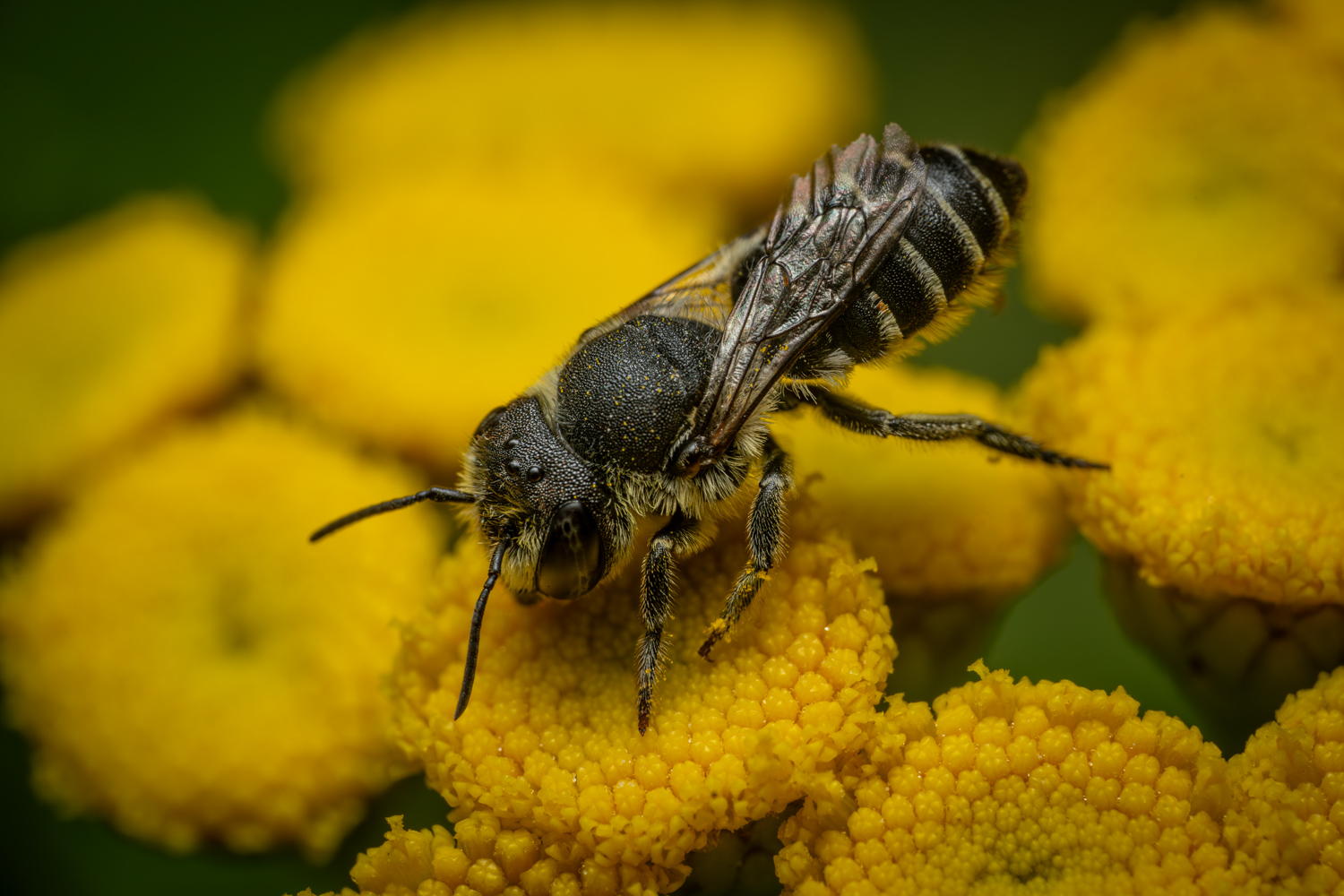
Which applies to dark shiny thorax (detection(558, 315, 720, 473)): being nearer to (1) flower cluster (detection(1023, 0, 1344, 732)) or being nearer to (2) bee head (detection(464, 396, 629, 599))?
(2) bee head (detection(464, 396, 629, 599))

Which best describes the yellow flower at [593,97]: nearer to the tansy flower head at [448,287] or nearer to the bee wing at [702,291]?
the tansy flower head at [448,287]

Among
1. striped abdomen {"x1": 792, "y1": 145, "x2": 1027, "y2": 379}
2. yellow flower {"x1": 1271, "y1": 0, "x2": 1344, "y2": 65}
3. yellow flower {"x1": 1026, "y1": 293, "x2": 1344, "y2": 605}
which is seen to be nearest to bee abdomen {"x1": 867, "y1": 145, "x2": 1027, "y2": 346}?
striped abdomen {"x1": 792, "y1": 145, "x2": 1027, "y2": 379}

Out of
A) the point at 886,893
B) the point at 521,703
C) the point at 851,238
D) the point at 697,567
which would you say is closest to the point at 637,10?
the point at 851,238

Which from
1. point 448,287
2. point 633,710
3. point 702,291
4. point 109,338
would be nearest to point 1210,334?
point 702,291

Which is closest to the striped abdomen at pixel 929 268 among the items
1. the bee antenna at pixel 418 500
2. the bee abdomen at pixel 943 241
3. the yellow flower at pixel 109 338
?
the bee abdomen at pixel 943 241

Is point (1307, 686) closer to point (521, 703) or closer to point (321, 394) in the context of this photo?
point (521, 703)

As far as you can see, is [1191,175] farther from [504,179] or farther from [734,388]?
[504,179]
